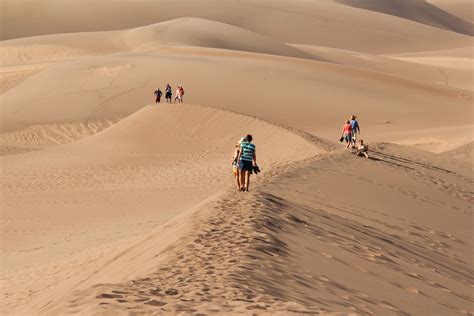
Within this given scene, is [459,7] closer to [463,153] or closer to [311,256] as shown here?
[463,153]

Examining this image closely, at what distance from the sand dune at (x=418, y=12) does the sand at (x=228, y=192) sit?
80.1 metres

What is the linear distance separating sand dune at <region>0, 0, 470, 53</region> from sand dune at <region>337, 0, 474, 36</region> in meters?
27.1

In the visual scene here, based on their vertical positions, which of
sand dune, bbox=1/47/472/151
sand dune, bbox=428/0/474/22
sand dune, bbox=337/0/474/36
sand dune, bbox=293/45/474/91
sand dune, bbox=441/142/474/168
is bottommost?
sand dune, bbox=441/142/474/168

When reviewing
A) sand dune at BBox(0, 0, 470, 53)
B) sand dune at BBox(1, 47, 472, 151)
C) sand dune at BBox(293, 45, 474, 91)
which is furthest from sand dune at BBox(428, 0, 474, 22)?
sand dune at BBox(1, 47, 472, 151)

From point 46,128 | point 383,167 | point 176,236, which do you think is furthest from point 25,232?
point 46,128

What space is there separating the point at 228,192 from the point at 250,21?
9332 centimetres

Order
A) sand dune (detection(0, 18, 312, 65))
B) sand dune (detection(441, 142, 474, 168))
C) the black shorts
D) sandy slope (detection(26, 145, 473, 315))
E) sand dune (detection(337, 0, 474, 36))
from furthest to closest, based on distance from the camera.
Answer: sand dune (detection(337, 0, 474, 36)) → sand dune (detection(0, 18, 312, 65)) → sand dune (detection(441, 142, 474, 168)) → the black shorts → sandy slope (detection(26, 145, 473, 315))

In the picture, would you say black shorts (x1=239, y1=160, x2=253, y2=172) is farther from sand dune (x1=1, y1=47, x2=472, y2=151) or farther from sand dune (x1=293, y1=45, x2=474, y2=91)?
sand dune (x1=293, y1=45, x2=474, y2=91)

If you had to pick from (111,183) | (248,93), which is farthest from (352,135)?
(248,93)

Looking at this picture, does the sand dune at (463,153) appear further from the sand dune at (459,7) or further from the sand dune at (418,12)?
the sand dune at (459,7)

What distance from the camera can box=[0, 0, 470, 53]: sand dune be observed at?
332 feet

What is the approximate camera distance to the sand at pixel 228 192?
868 cm

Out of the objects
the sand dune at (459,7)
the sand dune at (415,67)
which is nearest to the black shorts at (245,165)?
the sand dune at (415,67)

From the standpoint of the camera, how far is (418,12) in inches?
5719
